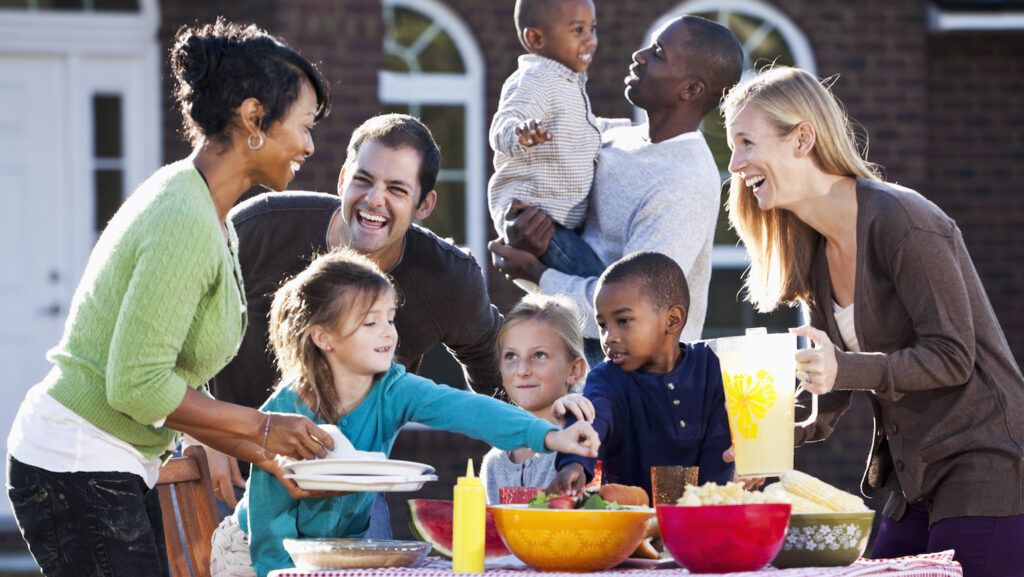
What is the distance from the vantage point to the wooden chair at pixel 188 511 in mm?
3766

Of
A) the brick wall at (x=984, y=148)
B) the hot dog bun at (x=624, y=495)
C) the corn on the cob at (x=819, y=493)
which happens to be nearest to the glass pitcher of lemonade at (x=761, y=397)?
the corn on the cob at (x=819, y=493)

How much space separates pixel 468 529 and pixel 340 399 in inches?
24.7

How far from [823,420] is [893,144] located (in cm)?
610

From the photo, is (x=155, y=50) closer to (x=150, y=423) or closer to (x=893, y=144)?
(x=893, y=144)

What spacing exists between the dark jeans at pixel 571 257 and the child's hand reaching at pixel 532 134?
0.28 meters

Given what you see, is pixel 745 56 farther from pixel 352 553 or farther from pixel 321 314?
pixel 352 553

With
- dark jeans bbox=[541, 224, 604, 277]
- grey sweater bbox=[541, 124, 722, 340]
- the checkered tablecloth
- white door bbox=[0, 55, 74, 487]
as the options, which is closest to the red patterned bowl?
the checkered tablecloth

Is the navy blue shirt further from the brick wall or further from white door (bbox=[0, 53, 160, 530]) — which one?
the brick wall

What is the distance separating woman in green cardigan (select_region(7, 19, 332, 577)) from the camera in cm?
322

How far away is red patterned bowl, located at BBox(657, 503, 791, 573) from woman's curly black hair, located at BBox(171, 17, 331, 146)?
1.25 metres

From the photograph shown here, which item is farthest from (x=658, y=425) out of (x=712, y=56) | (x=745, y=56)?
(x=745, y=56)

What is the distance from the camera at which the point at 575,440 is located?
3248 mm

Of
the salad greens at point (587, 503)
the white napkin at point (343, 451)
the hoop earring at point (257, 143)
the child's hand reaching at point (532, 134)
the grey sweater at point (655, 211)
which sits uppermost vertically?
the child's hand reaching at point (532, 134)

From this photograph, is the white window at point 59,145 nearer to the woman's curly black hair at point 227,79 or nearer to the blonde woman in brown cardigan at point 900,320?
the woman's curly black hair at point 227,79
